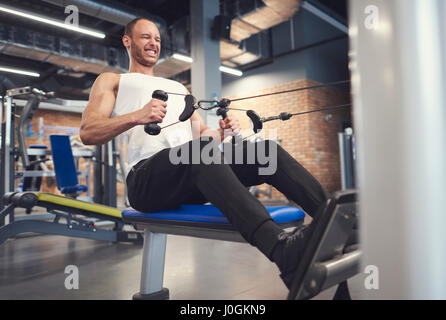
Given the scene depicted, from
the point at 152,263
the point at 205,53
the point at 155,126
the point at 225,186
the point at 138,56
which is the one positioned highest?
the point at 205,53

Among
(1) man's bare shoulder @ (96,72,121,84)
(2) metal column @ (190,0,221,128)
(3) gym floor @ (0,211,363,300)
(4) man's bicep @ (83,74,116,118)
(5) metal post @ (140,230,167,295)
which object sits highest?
(2) metal column @ (190,0,221,128)

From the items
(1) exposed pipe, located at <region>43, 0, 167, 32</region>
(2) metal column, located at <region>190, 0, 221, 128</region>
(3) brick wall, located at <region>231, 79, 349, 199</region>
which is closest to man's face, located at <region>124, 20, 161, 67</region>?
(2) metal column, located at <region>190, 0, 221, 128</region>

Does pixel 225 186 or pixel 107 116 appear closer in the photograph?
pixel 225 186

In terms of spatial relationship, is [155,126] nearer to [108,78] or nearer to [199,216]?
[199,216]

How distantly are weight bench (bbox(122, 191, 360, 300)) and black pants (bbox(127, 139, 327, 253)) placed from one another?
2.1 inches

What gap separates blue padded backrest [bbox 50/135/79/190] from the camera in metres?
3.37

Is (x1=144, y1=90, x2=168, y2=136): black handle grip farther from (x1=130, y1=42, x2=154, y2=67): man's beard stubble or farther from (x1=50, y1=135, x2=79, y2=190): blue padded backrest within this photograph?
(x1=50, y1=135, x2=79, y2=190): blue padded backrest

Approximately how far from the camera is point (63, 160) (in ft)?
11.1

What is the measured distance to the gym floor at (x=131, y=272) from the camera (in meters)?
1.47

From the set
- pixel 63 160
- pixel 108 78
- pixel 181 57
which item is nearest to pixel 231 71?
pixel 181 57

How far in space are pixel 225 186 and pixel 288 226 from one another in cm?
23
